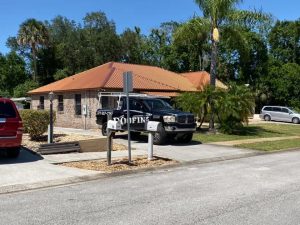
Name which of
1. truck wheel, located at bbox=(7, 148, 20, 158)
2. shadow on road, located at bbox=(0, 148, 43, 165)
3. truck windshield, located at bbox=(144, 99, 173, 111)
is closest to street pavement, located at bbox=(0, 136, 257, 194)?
shadow on road, located at bbox=(0, 148, 43, 165)

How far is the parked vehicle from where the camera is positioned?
42.8 meters

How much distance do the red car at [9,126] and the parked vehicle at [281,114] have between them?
3335cm

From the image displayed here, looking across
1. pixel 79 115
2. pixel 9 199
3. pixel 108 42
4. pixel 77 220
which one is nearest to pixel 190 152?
pixel 9 199

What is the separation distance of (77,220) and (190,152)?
33.9ft

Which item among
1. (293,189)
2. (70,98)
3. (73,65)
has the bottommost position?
(293,189)

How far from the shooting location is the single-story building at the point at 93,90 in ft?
97.0

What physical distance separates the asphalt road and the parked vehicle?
3190 centimetres

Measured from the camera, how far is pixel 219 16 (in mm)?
26188

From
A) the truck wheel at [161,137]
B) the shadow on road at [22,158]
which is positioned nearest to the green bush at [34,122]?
the shadow on road at [22,158]

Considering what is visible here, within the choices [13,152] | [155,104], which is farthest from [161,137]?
[13,152]

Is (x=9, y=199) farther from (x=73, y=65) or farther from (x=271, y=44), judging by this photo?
(x=271, y=44)

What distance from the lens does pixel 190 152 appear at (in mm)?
17078

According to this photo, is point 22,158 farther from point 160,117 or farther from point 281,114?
point 281,114

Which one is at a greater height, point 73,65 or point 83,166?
point 73,65
